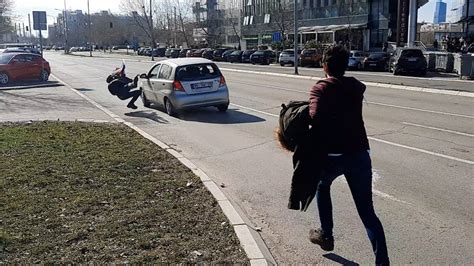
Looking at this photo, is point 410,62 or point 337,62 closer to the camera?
point 337,62

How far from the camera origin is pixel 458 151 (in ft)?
28.4

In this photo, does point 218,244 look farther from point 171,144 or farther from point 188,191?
point 171,144

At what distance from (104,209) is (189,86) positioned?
8.47 metres

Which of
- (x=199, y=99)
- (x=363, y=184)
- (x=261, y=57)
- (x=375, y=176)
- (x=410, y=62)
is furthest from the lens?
(x=261, y=57)

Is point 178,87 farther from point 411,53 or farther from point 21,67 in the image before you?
point 411,53

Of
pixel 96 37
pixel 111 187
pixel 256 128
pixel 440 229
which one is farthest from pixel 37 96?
pixel 96 37

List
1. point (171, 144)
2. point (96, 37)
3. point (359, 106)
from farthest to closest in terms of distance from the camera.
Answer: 1. point (96, 37)
2. point (171, 144)
3. point (359, 106)

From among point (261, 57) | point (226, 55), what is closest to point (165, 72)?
point (261, 57)

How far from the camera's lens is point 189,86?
13.6 meters

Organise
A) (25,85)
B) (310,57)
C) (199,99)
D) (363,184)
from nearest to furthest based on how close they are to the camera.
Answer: (363,184) < (199,99) < (25,85) < (310,57)

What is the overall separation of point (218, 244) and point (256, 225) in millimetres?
890

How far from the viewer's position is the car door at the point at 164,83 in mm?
13844

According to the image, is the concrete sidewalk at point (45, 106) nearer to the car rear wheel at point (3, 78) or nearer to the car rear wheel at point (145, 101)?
the car rear wheel at point (145, 101)

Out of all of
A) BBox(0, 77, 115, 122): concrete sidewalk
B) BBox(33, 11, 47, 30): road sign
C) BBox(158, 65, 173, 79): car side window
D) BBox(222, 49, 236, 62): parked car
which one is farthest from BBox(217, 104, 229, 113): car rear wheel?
BBox(222, 49, 236, 62): parked car
